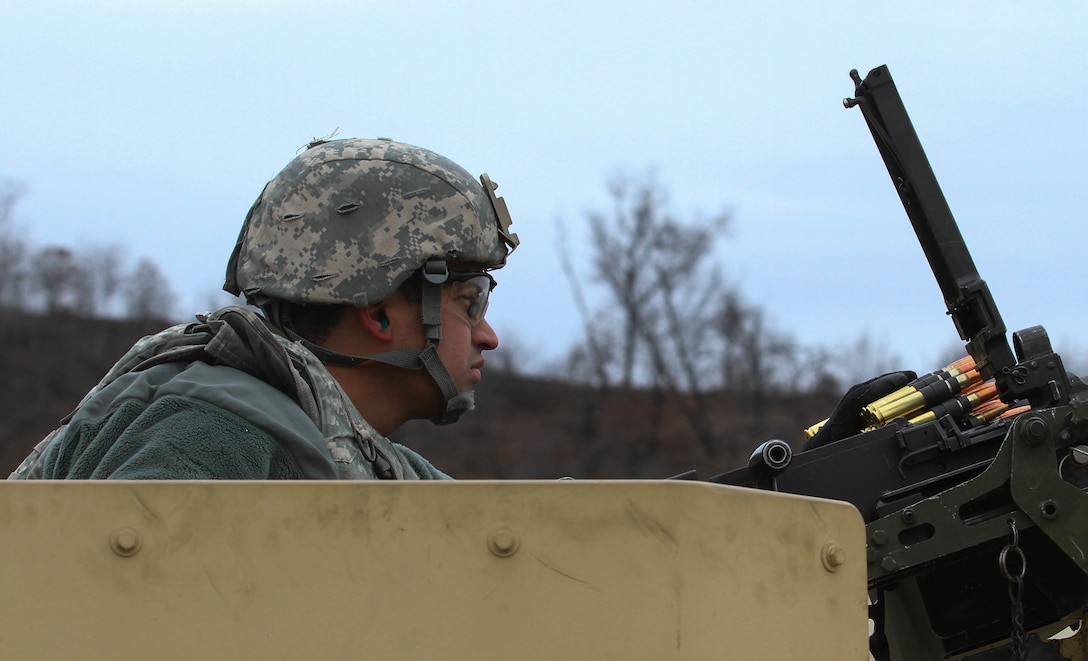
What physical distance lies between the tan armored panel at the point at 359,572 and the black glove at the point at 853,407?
4.74 feet

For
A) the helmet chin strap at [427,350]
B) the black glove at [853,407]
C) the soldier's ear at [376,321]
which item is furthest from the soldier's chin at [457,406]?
the black glove at [853,407]

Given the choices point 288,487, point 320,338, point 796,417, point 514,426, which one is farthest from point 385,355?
point 514,426

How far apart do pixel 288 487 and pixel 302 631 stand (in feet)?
0.65

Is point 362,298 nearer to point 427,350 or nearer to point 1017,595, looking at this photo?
point 427,350

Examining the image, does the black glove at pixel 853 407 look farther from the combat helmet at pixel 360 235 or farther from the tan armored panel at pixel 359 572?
the tan armored panel at pixel 359 572

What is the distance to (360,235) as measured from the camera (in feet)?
10.1

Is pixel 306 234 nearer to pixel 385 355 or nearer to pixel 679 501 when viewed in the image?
pixel 385 355

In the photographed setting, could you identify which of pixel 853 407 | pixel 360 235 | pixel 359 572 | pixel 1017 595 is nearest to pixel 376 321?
pixel 360 235

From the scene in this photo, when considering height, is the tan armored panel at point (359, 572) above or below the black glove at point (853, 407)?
above

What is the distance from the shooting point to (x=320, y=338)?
10.3 feet

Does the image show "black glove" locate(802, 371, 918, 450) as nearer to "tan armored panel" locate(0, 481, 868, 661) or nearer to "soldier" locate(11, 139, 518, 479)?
"soldier" locate(11, 139, 518, 479)

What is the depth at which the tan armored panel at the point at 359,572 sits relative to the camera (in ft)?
6.17

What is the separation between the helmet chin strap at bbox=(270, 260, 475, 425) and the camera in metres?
3.08

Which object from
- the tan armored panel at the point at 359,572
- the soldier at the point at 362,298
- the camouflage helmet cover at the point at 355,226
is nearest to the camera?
the tan armored panel at the point at 359,572
